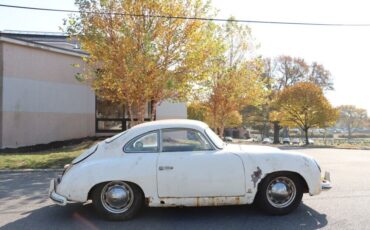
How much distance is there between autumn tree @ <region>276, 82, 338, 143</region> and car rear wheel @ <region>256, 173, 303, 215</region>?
3931 centimetres

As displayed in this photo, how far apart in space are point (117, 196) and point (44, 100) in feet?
50.6

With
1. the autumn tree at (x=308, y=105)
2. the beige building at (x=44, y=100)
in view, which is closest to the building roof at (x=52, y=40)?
the beige building at (x=44, y=100)

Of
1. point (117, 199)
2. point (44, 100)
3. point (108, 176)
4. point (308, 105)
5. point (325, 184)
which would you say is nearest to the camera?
point (108, 176)

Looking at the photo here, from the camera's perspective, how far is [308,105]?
44.2 metres

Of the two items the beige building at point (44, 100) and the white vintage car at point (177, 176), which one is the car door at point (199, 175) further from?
the beige building at point (44, 100)

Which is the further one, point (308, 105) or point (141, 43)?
point (308, 105)

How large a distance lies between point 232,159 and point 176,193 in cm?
98

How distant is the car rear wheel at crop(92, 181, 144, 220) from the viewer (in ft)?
19.6

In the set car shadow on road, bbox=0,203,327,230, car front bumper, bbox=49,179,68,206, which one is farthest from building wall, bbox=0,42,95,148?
car front bumper, bbox=49,179,68,206

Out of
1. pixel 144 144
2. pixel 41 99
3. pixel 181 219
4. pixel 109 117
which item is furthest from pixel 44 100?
pixel 181 219

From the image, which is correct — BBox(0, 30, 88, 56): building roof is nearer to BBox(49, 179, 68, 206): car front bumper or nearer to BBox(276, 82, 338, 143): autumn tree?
BBox(49, 179, 68, 206): car front bumper

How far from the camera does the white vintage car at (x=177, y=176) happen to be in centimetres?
592

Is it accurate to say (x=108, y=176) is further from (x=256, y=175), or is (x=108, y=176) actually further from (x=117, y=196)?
(x=256, y=175)

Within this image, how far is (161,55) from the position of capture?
15.3 metres
